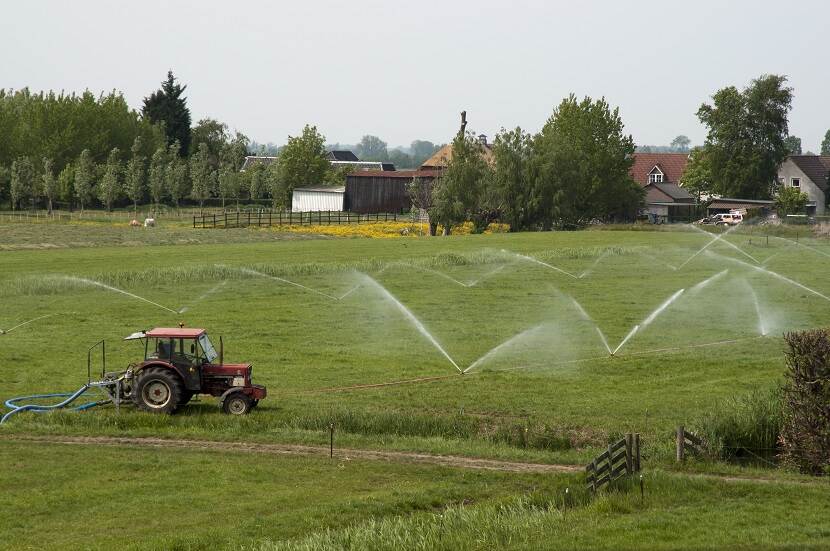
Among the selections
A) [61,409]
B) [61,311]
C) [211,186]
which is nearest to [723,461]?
[61,409]

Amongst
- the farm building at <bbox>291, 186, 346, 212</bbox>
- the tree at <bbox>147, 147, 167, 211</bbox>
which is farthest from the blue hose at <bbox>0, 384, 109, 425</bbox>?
the tree at <bbox>147, 147, 167, 211</bbox>

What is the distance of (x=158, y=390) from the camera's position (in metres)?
34.6

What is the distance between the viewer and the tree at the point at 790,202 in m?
146

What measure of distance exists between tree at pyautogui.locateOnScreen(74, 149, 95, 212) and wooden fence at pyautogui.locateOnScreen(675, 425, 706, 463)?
14095 centimetres

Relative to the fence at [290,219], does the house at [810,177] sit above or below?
above

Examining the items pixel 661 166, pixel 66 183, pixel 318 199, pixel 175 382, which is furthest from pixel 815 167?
pixel 175 382

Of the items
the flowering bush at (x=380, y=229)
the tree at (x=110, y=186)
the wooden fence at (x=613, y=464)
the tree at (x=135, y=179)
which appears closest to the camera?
the wooden fence at (x=613, y=464)

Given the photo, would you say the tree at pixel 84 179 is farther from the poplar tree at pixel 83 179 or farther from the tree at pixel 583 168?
the tree at pixel 583 168

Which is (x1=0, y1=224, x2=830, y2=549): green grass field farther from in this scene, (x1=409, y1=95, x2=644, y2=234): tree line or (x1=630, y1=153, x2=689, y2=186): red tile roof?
(x1=630, y1=153, x2=689, y2=186): red tile roof

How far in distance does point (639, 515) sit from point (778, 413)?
995 cm

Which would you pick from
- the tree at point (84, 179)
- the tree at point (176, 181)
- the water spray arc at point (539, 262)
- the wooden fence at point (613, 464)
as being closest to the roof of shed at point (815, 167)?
the tree at point (176, 181)

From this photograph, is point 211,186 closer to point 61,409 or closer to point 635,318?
point 635,318

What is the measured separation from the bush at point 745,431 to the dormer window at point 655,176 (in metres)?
158

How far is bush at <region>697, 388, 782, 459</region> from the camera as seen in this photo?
32.3 meters
